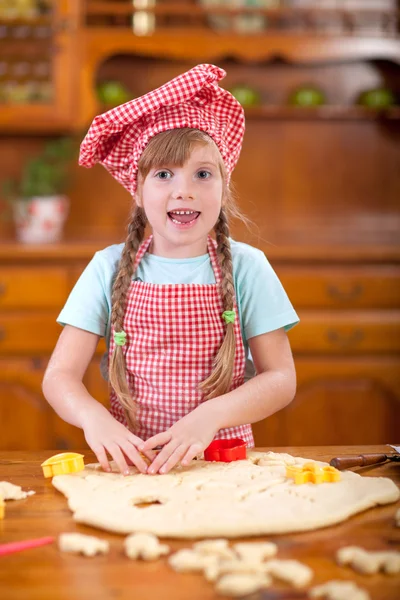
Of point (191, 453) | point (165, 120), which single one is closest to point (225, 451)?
point (191, 453)

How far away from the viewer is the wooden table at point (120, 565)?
691 mm

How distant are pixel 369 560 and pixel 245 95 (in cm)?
242

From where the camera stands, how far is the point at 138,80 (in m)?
3.13

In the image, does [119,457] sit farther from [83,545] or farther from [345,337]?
[345,337]

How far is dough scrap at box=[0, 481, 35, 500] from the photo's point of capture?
36.6 inches

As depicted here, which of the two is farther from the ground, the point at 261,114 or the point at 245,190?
the point at 261,114

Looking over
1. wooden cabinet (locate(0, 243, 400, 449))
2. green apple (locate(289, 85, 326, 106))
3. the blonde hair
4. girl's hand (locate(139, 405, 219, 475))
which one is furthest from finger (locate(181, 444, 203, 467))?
green apple (locate(289, 85, 326, 106))

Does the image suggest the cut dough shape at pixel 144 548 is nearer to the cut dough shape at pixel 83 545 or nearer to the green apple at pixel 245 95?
the cut dough shape at pixel 83 545

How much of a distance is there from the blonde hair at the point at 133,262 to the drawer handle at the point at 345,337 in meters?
1.29

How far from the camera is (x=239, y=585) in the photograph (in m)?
0.68

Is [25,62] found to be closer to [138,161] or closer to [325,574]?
[138,161]

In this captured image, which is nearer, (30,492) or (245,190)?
(30,492)

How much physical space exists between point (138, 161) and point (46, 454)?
48 centimetres

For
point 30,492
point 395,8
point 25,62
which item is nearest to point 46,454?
point 30,492
